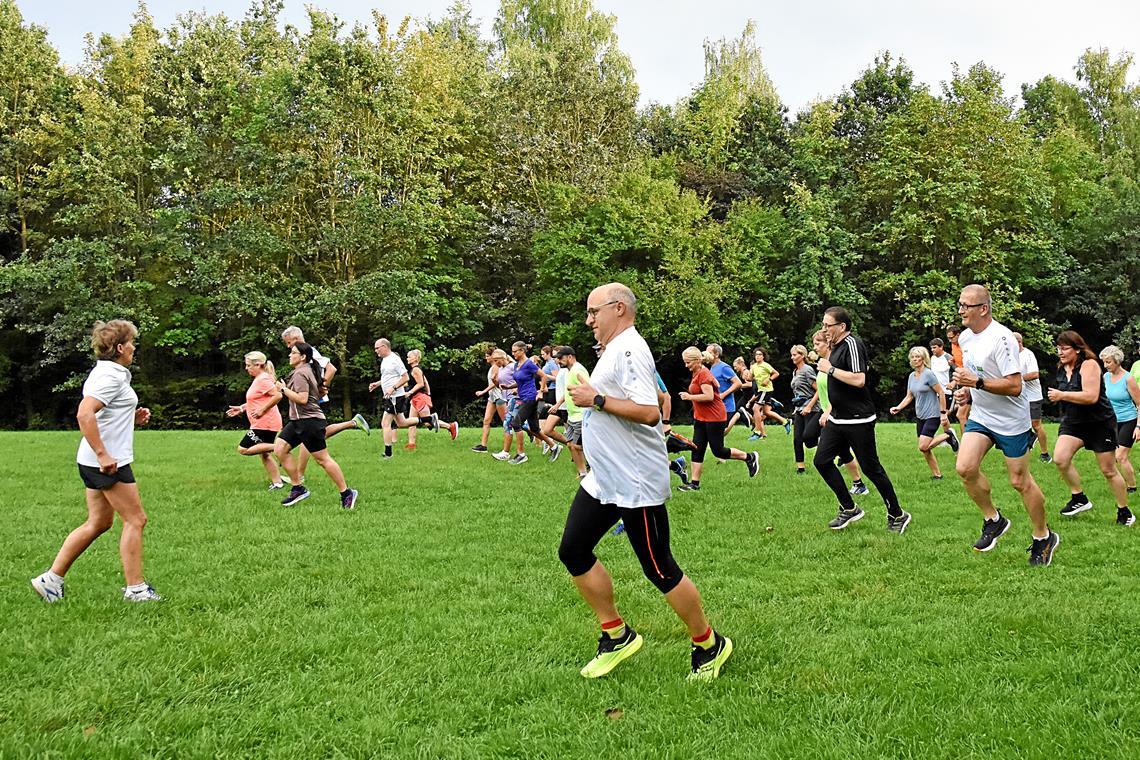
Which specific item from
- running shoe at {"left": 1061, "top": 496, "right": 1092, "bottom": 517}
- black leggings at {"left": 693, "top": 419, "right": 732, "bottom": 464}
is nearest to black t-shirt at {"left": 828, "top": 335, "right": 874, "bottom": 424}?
running shoe at {"left": 1061, "top": 496, "right": 1092, "bottom": 517}

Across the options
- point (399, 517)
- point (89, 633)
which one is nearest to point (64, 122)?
point (399, 517)

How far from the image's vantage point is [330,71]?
2844 cm

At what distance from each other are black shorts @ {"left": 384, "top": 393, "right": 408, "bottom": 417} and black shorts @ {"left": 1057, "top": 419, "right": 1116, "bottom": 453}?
408 inches

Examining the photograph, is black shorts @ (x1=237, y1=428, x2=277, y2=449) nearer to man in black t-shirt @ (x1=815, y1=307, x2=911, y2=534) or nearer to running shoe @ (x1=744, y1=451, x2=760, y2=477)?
running shoe @ (x1=744, y1=451, x2=760, y2=477)

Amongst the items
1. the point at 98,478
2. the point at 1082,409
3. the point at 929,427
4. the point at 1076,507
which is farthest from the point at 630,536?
the point at 929,427

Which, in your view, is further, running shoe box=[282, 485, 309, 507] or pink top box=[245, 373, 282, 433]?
pink top box=[245, 373, 282, 433]

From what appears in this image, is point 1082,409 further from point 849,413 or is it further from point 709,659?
point 709,659

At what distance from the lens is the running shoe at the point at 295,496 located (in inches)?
389

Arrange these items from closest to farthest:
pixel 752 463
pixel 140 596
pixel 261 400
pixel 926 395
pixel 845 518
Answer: pixel 140 596, pixel 845 518, pixel 261 400, pixel 926 395, pixel 752 463

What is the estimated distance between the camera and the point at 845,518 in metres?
8.27

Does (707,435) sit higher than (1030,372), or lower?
lower

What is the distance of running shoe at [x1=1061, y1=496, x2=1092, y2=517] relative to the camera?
27.8 ft

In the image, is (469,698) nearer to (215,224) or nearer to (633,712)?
(633,712)

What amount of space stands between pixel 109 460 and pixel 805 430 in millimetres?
8892
